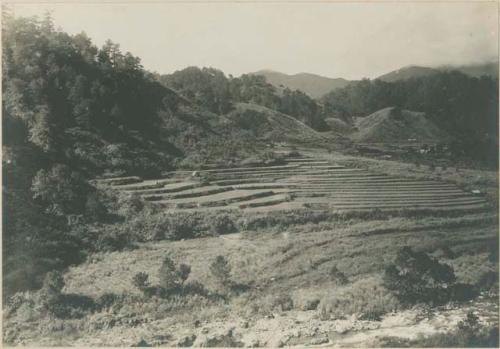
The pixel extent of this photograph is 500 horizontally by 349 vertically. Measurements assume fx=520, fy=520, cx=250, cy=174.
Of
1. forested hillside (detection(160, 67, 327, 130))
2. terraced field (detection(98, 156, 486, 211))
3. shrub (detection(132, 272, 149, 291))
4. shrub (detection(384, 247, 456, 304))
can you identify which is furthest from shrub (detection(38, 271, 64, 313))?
forested hillside (detection(160, 67, 327, 130))

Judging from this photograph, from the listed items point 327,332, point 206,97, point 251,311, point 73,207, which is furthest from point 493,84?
point 73,207

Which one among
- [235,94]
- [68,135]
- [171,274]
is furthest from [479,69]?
[68,135]

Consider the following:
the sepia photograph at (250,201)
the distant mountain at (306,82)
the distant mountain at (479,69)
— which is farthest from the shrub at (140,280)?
the distant mountain at (479,69)

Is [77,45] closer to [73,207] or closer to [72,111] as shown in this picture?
[72,111]

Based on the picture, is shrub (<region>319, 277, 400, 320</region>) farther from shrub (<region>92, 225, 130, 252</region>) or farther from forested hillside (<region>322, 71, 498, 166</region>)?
shrub (<region>92, 225, 130, 252</region>)

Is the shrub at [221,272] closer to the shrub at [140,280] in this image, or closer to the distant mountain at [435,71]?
the shrub at [140,280]

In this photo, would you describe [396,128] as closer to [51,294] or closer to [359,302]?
[359,302]
